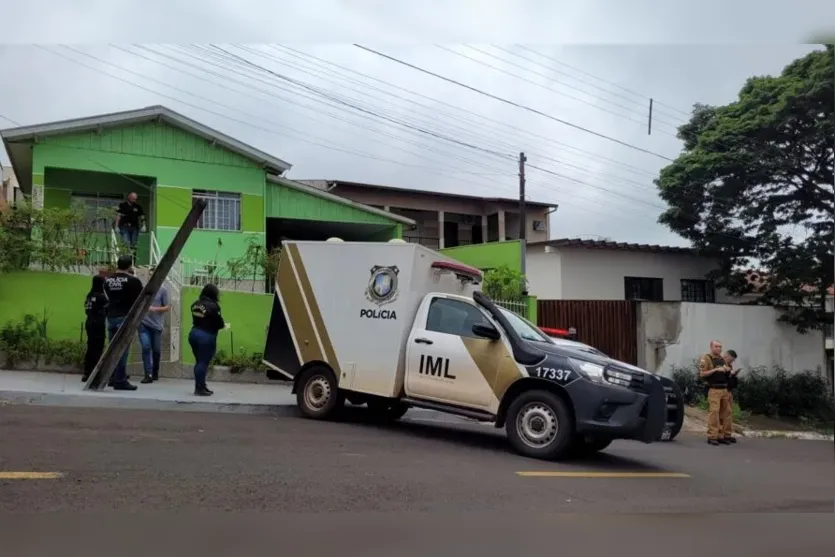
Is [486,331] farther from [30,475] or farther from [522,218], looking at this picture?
[522,218]

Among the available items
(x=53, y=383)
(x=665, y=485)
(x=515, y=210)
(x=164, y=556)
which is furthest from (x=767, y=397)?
(x=53, y=383)

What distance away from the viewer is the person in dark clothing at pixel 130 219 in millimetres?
12297

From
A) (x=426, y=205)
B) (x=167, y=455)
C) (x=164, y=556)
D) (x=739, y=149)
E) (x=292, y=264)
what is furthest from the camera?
(x=426, y=205)

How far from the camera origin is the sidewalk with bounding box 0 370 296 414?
893 cm

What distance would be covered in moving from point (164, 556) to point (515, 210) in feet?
34.5

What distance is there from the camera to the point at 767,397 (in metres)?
6.57

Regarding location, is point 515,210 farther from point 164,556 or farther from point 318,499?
point 164,556

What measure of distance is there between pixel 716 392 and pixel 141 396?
285 inches

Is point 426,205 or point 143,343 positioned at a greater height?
point 426,205

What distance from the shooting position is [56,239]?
1200 cm

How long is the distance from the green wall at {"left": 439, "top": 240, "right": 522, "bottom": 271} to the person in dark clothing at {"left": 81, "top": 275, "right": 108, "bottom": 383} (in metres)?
4.86

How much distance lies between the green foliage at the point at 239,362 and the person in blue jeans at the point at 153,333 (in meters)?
1.44

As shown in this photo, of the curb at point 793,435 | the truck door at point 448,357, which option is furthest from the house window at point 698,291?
the truck door at point 448,357

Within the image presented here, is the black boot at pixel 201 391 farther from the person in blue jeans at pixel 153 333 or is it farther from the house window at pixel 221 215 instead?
the house window at pixel 221 215
